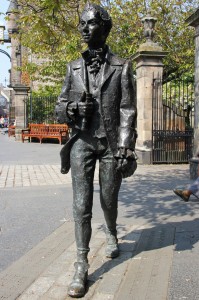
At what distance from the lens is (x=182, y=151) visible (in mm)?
Answer: 12297

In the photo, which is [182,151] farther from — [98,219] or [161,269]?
[161,269]

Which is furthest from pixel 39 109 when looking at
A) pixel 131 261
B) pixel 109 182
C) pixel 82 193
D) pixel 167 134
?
pixel 82 193

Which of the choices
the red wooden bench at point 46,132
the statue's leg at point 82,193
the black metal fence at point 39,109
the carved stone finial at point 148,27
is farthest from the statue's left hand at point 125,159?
the black metal fence at point 39,109

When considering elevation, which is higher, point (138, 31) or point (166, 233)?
point (138, 31)

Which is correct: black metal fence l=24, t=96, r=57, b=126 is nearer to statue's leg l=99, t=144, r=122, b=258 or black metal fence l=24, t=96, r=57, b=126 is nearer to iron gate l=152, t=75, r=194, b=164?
iron gate l=152, t=75, r=194, b=164

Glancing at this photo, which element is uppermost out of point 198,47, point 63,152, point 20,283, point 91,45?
point 198,47

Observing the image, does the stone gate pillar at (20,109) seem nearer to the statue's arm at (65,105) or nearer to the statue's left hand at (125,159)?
the statue's arm at (65,105)

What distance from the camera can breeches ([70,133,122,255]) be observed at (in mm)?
3477

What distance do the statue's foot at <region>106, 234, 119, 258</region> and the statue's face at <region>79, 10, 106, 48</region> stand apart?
194 centimetres

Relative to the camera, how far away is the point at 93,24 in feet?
11.2

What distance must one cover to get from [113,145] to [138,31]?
1533 cm

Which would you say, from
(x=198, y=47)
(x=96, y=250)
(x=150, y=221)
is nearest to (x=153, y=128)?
(x=198, y=47)

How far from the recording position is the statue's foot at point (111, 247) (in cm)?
400

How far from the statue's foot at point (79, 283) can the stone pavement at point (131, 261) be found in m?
0.06
